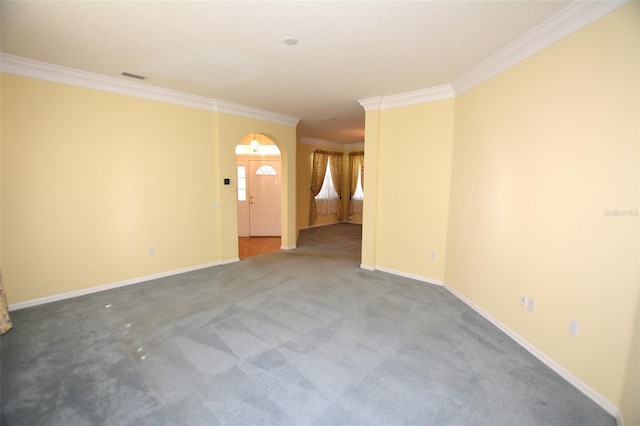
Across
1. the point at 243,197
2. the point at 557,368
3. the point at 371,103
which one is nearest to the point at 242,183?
the point at 243,197

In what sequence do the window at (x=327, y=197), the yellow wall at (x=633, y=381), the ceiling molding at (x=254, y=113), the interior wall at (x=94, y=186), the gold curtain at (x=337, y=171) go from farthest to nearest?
the gold curtain at (x=337, y=171) < the window at (x=327, y=197) < the ceiling molding at (x=254, y=113) < the interior wall at (x=94, y=186) < the yellow wall at (x=633, y=381)

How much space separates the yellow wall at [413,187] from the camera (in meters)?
4.07

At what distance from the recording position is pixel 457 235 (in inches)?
149

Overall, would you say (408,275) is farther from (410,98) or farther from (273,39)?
(273,39)

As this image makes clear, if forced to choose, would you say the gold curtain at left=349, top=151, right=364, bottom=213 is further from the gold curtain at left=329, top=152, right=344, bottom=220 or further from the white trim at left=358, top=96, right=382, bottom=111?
the white trim at left=358, top=96, right=382, bottom=111

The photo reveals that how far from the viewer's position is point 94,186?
3672 mm

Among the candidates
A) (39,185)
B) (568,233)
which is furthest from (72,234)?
(568,233)

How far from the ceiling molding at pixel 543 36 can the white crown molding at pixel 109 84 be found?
3.63 meters

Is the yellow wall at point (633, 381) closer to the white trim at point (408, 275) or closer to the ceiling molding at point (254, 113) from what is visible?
the white trim at point (408, 275)

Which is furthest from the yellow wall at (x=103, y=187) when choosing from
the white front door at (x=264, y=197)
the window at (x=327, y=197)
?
the window at (x=327, y=197)

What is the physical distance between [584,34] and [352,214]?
26.8 feet

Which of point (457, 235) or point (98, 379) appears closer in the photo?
point (98, 379)

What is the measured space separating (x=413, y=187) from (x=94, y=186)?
4.42 meters

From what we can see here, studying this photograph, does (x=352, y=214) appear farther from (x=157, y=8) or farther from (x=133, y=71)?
(x=157, y=8)
